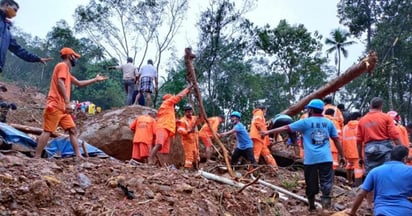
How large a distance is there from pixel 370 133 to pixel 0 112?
21.9 feet

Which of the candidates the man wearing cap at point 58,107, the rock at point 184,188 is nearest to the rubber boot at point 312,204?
the rock at point 184,188

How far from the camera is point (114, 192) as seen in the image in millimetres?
4535

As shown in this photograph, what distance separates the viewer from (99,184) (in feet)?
15.3

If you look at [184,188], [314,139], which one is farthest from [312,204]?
[184,188]

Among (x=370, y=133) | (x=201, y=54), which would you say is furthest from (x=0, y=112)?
(x=201, y=54)

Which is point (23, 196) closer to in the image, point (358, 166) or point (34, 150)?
point (34, 150)

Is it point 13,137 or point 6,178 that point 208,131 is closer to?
point 13,137

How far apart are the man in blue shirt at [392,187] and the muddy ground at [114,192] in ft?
4.43

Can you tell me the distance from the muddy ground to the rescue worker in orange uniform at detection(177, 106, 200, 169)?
311cm

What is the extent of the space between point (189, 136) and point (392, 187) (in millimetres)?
5356

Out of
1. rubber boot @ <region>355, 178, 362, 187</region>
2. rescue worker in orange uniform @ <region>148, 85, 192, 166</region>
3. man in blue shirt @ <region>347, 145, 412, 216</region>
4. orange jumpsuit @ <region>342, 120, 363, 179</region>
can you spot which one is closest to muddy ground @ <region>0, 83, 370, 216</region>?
man in blue shirt @ <region>347, 145, 412, 216</region>

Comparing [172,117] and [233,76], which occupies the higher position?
[233,76]

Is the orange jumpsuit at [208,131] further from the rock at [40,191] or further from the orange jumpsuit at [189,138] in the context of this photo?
the rock at [40,191]

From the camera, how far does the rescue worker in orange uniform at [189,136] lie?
9125 mm
